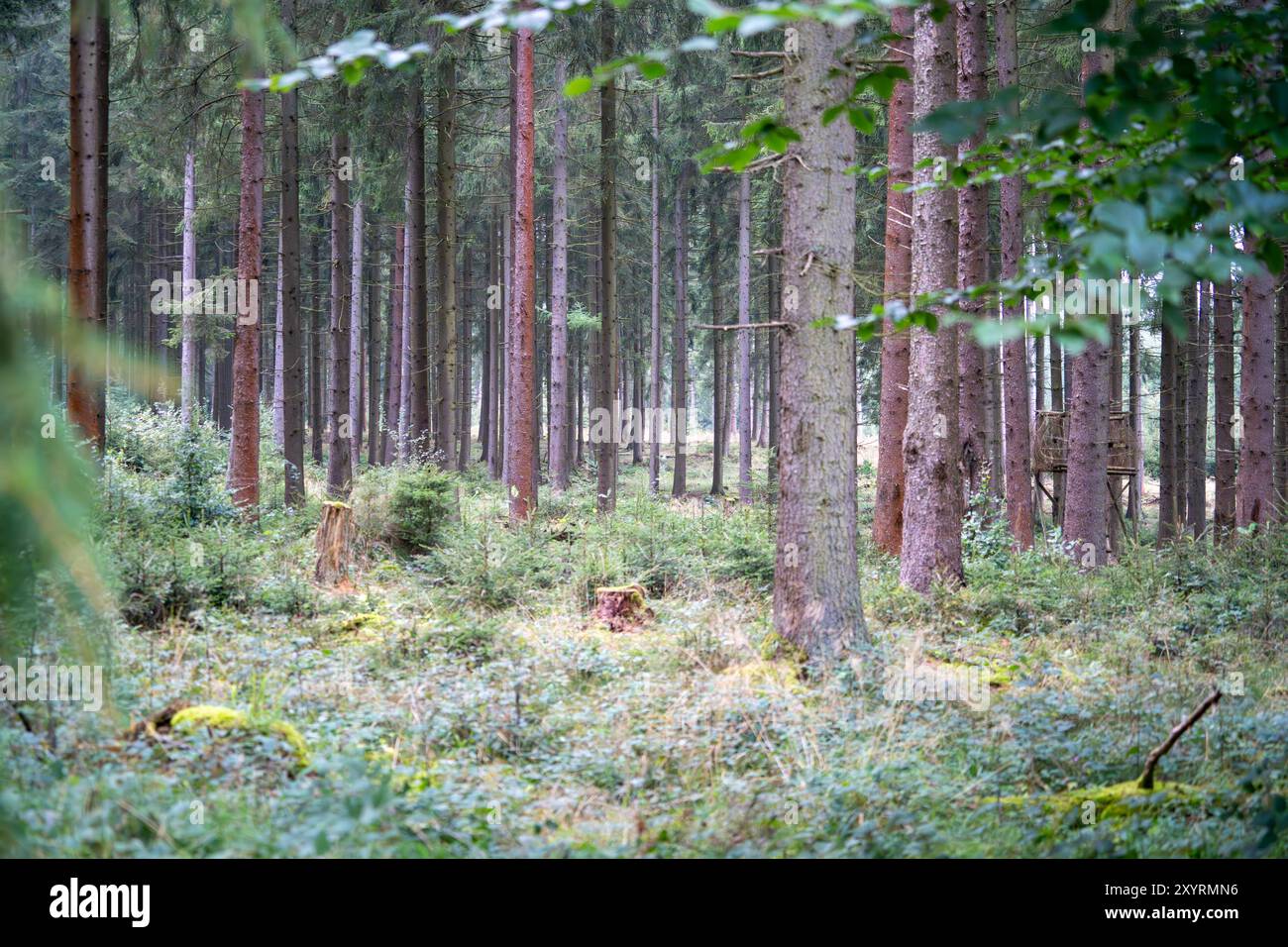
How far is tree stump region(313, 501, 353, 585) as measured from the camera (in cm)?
1086

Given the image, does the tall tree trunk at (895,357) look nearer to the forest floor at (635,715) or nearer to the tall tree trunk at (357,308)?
the forest floor at (635,715)

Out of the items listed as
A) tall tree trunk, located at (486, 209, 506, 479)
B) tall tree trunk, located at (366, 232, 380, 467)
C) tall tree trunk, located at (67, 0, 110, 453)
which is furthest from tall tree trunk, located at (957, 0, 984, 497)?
tall tree trunk, located at (366, 232, 380, 467)

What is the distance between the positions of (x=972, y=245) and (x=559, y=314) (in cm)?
923

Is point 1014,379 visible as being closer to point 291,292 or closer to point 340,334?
point 340,334

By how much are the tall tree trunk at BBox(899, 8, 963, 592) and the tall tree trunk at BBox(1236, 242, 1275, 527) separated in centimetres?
587

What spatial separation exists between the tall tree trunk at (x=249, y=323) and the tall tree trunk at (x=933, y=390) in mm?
9008

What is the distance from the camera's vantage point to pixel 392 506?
13.1m

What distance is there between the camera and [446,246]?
17609mm

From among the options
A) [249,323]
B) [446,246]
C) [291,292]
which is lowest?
[249,323]

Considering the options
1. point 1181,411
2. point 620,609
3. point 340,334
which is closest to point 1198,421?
point 1181,411

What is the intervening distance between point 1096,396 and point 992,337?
467 inches
